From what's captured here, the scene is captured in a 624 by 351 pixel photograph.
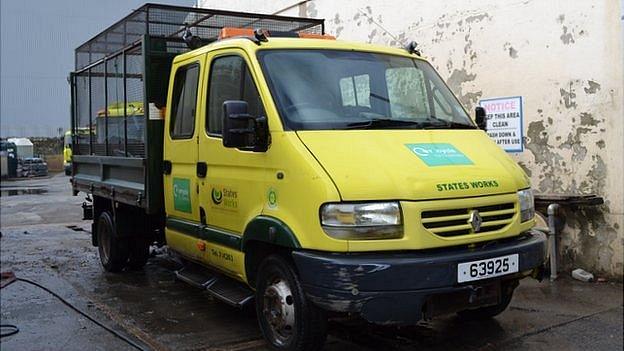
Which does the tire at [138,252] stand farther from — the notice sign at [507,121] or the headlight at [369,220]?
the notice sign at [507,121]

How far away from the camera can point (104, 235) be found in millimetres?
7625

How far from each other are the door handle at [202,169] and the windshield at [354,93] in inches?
40.9

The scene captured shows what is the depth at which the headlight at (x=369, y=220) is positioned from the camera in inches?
147

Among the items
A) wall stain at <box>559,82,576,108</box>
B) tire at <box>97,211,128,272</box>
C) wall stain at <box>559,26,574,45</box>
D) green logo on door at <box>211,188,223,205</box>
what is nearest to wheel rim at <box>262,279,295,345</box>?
green logo on door at <box>211,188,223,205</box>

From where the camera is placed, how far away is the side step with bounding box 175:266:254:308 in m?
4.73

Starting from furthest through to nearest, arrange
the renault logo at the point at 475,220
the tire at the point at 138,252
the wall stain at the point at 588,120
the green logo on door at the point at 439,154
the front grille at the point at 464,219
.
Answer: the tire at the point at 138,252 → the wall stain at the point at 588,120 → the green logo on door at the point at 439,154 → the renault logo at the point at 475,220 → the front grille at the point at 464,219

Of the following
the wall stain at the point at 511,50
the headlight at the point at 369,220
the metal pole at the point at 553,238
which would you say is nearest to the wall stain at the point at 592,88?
the wall stain at the point at 511,50

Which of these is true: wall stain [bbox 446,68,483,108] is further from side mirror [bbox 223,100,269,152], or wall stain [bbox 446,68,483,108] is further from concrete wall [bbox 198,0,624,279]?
side mirror [bbox 223,100,269,152]

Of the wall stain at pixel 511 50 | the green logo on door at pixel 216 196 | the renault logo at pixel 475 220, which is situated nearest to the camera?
the renault logo at pixel 475 220

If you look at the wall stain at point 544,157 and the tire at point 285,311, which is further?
the wall stain at point 544,157

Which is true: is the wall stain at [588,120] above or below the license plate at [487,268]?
above

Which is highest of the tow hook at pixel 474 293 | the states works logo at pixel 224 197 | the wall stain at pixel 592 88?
the wall stain at pixel 592 88

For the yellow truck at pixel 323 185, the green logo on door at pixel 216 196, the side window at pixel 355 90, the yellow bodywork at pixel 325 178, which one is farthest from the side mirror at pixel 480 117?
the green logo on door at pixel 216 196

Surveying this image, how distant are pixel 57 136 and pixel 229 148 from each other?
69.0 feet
